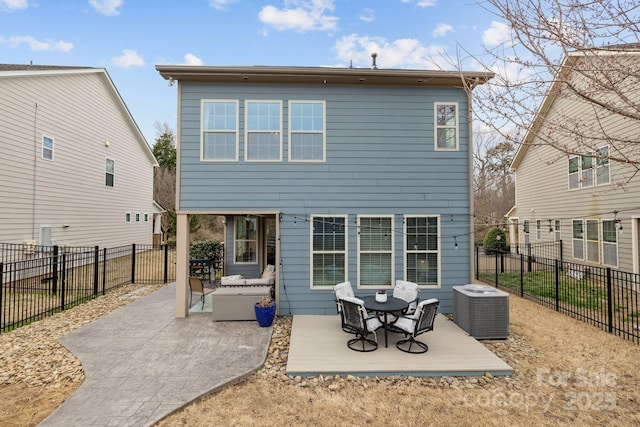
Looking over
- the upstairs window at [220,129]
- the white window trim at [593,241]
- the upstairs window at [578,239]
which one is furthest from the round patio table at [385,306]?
the upstairs window at [578,239]

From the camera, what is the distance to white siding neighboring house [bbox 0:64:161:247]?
10523 mm

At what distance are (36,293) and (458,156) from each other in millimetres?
12724

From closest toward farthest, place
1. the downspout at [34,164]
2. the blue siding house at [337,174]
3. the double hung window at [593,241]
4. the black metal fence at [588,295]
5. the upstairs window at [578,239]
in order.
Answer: the black metal fence at [588,295], the blue siding house at [337,174], the downspout at [34,164], the double hung window at [593,241], the upstairs window at [578,239]

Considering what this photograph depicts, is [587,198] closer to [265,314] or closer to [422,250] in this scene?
[422,250]

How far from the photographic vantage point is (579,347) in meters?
5.64

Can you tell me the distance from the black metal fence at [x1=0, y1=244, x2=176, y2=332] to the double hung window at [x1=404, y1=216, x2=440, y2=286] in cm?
813

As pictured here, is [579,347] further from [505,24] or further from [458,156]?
[505,24]

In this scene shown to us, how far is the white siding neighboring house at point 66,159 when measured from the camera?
10.5 meters

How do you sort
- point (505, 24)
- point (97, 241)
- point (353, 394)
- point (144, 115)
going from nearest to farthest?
point (505, 24) < point (353, 394) < point (97, 241) < point (144, 115)

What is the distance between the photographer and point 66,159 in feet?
42.4

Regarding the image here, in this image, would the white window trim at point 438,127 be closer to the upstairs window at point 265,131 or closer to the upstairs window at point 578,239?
the upstairs window at point 265,131

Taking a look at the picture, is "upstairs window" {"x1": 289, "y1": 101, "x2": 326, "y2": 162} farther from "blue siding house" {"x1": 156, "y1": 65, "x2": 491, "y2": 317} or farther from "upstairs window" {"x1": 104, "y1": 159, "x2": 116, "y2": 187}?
"upstairs window" {"x1": 104, "y1": 159, "x2": 116, "y2": 187}

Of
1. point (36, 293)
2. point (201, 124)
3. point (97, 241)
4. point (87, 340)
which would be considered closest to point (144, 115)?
point (97, 241)

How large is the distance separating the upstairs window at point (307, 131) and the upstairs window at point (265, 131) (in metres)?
0.32
